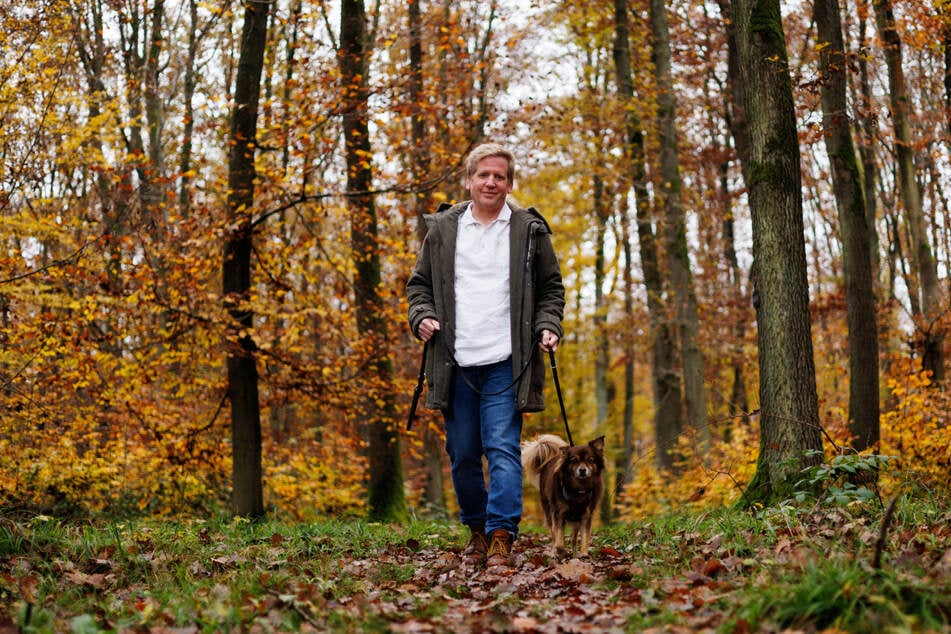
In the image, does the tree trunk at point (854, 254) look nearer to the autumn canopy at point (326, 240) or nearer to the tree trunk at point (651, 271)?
the autumn canopy at point (326, 240)

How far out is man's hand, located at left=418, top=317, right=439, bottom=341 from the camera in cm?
575

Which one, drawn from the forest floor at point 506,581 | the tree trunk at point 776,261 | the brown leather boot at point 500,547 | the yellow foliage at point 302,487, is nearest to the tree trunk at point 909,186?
the tree trunk at point 776,261

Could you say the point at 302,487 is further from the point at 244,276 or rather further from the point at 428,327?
the point at 428,327

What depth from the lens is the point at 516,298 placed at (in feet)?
18.9

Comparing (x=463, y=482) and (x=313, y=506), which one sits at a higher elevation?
(x=463, y=482)

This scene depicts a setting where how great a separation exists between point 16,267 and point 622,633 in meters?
8.38

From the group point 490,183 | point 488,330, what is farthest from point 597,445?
point 490,183

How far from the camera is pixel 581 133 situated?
61.5 feet

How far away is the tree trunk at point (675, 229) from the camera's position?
1709cm

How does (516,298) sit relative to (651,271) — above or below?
below

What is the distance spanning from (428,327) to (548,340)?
2.55 feet

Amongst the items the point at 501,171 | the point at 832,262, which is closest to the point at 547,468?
the point at 501,171

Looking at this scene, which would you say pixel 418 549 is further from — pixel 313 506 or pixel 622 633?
pixel 313 506

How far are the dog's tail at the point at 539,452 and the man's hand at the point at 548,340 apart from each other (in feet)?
4.05
